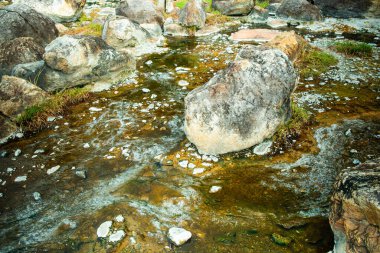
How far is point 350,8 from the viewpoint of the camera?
1639cm

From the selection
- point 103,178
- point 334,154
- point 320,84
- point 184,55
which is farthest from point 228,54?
point 103,178

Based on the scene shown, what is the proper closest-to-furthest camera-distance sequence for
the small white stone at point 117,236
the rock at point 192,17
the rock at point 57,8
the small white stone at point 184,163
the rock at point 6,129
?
the small white stone at point 117,236
the small white stone at point 184,163
the rock at point 6,129
the rock at point 192,17
the rock at point 57,8

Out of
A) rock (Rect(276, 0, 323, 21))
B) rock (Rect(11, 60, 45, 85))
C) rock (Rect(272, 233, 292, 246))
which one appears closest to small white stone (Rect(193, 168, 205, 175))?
rock (Rect(272, 233, 292, 246))

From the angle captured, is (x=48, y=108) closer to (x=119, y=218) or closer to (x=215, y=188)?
(x=119, y=218)

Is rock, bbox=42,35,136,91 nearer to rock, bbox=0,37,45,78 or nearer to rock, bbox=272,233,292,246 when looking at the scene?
rock, bbox=0,37,45,78

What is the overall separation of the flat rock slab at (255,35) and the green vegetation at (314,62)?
242cm

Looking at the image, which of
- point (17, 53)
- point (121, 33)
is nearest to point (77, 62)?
point (17, 53)

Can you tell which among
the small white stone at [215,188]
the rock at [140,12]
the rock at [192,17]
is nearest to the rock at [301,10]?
the rock at [192,17]

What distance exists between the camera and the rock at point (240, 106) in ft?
21.2

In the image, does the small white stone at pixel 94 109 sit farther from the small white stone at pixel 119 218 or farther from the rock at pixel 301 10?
the rock at pixel 301 10

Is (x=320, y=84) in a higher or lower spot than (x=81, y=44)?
lower

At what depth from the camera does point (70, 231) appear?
495cm

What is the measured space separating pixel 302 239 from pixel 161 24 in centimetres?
1324

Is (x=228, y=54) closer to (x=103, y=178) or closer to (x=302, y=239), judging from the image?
(x=103, y=178)
